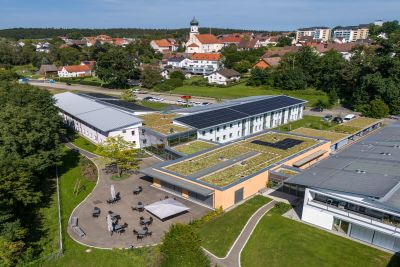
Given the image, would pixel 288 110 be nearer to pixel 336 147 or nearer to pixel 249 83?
pixel 336 147

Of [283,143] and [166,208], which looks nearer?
[166,208]

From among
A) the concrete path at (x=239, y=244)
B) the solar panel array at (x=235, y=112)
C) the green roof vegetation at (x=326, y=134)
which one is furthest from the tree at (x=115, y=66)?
the concrete path at (x=239, y=244)

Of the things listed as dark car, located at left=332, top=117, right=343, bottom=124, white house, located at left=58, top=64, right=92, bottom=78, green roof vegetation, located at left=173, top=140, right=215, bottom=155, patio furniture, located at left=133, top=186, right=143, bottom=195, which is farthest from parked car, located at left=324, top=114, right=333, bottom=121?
white house, located at left=58, top=64, right=92, bottom=78

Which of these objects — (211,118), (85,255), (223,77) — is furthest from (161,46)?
(85,255)

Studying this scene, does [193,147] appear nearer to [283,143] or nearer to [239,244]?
[283,143]

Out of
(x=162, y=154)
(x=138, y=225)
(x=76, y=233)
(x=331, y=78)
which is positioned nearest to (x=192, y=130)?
(x=162, y=154)
